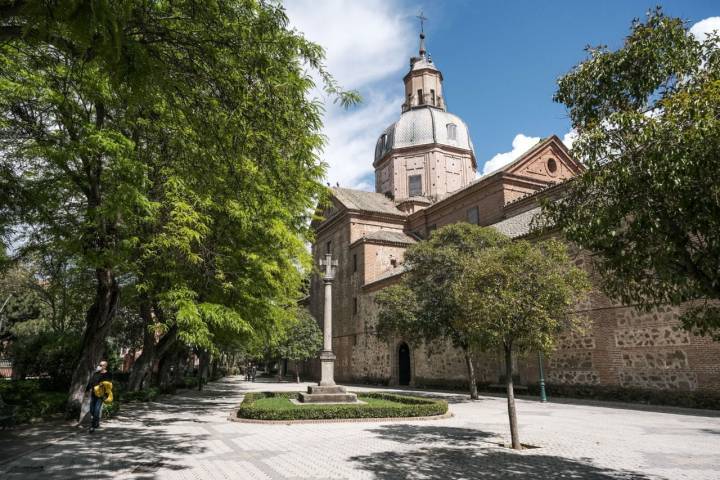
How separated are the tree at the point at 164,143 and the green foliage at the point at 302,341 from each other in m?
20.2

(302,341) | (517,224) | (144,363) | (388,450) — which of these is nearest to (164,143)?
(388,450)

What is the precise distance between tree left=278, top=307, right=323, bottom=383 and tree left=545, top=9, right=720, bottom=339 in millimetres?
32546

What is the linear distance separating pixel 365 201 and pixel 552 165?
15.2 metres

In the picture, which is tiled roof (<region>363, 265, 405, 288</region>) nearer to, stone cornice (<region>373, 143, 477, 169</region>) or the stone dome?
stone cornice (<region>373, 143, 477, 169</region>)

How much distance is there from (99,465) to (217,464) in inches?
72.1

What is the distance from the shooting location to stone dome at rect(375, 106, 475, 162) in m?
40.9

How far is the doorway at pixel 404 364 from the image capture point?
3077 cm

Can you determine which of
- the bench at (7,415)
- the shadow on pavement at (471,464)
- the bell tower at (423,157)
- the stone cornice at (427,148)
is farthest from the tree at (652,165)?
the stone cornice at (427,148)

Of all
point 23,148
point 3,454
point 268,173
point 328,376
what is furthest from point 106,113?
point 328,376

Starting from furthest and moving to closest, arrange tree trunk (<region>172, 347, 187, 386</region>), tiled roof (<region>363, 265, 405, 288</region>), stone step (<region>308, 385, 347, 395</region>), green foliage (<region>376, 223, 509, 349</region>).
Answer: tiled roof (<region>363, 265, 405, 288</region>) → tree trunk (<region>172, 347, 187, 386</region>) → green foliage (<region>376, 223, 509, 349</region>) → stone step (<region>308, 385, 347, 395</region>)

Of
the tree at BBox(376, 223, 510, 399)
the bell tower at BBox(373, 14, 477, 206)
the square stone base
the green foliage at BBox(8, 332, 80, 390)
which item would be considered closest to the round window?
the bell tower at BBox(373, 14, 477, 206)

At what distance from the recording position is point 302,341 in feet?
124

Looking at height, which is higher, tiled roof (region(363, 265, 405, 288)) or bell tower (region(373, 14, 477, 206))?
A: bell tower (region(373, 14, 477, 206))

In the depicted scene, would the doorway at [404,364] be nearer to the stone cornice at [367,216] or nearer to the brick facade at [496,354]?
the brick facade at [496,354]
